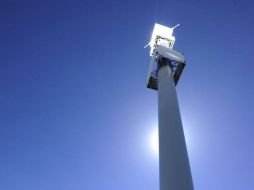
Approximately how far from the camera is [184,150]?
52.6ft

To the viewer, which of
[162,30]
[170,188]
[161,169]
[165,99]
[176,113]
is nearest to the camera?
[170,188]

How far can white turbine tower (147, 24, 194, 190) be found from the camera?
47.5ft

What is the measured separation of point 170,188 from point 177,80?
1466 cm

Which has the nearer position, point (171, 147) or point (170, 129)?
point (171, 147)

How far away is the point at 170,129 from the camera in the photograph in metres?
17.3

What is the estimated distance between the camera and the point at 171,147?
16125 mm

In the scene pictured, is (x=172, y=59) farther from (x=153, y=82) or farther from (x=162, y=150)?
(x=162, y=150)

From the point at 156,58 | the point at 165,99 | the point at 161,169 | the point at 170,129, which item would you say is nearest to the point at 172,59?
the point at 156,58

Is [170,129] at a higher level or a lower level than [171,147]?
higher

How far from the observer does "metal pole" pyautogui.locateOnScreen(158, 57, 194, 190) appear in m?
14.3

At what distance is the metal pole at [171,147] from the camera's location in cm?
1430

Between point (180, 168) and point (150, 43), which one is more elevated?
point (150, 43)

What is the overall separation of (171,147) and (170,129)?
1499 mm

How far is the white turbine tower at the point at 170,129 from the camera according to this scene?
1446cm
